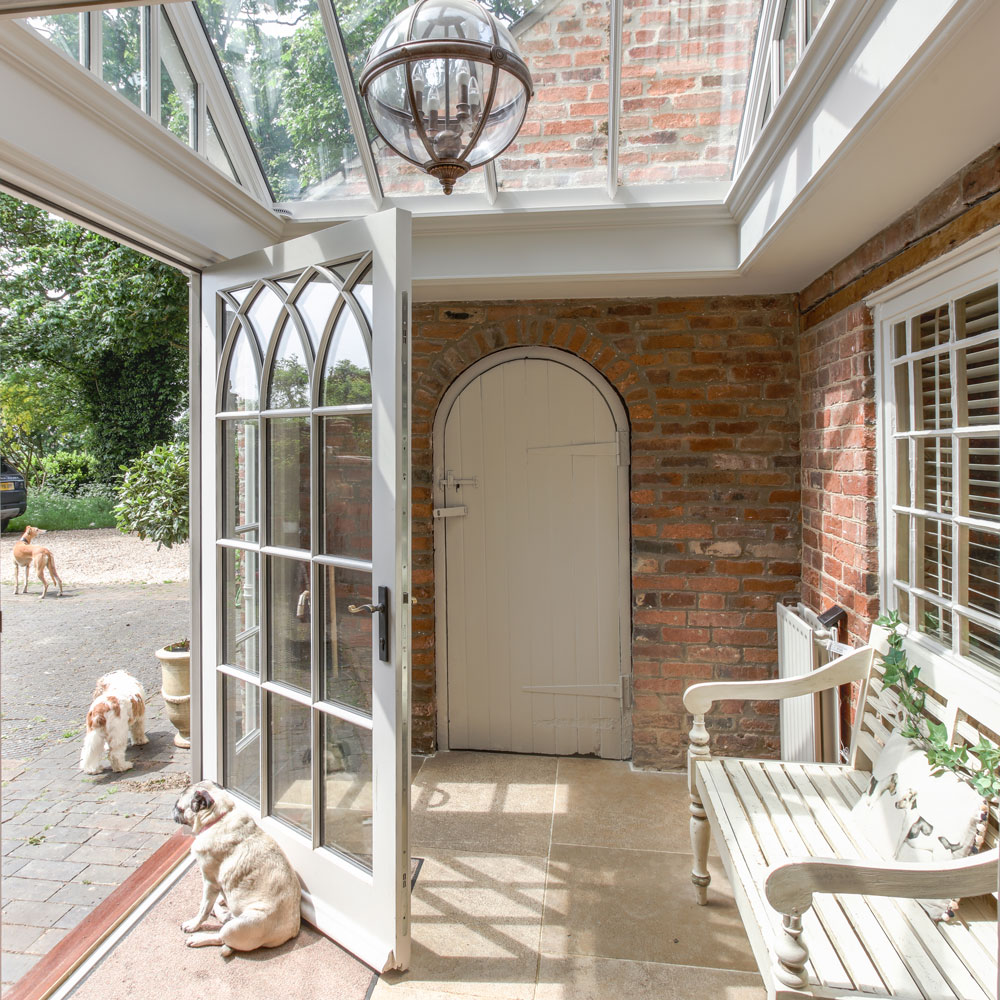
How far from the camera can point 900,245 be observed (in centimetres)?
236

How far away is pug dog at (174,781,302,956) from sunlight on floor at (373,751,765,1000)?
39 centimetres

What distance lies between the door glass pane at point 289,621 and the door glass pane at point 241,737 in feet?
0.69

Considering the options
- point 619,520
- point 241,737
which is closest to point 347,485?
point 241,737

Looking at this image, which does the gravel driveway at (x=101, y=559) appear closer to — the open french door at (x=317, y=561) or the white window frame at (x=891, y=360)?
the open french door at (x=317, y=561)

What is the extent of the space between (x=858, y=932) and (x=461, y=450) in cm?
263

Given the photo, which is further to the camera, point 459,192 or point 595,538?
point 595,538

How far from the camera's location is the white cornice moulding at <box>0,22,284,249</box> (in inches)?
69.4

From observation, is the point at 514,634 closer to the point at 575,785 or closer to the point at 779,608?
the point at 575,785

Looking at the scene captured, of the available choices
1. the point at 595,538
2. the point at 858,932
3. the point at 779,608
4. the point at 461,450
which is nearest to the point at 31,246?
the point at 461,450

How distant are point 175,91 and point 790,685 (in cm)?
292

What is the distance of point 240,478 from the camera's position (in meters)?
2.69

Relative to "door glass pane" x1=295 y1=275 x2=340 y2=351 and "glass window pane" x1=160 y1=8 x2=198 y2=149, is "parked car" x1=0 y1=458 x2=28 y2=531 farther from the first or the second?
"door glass pane" x1=295 y1=275 x2=340 y2=351

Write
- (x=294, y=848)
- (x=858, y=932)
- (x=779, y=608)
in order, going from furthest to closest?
(x=779, y=608) < (x=294, y=848) < (x=858, y=932)

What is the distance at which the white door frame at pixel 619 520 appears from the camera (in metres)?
3.65
